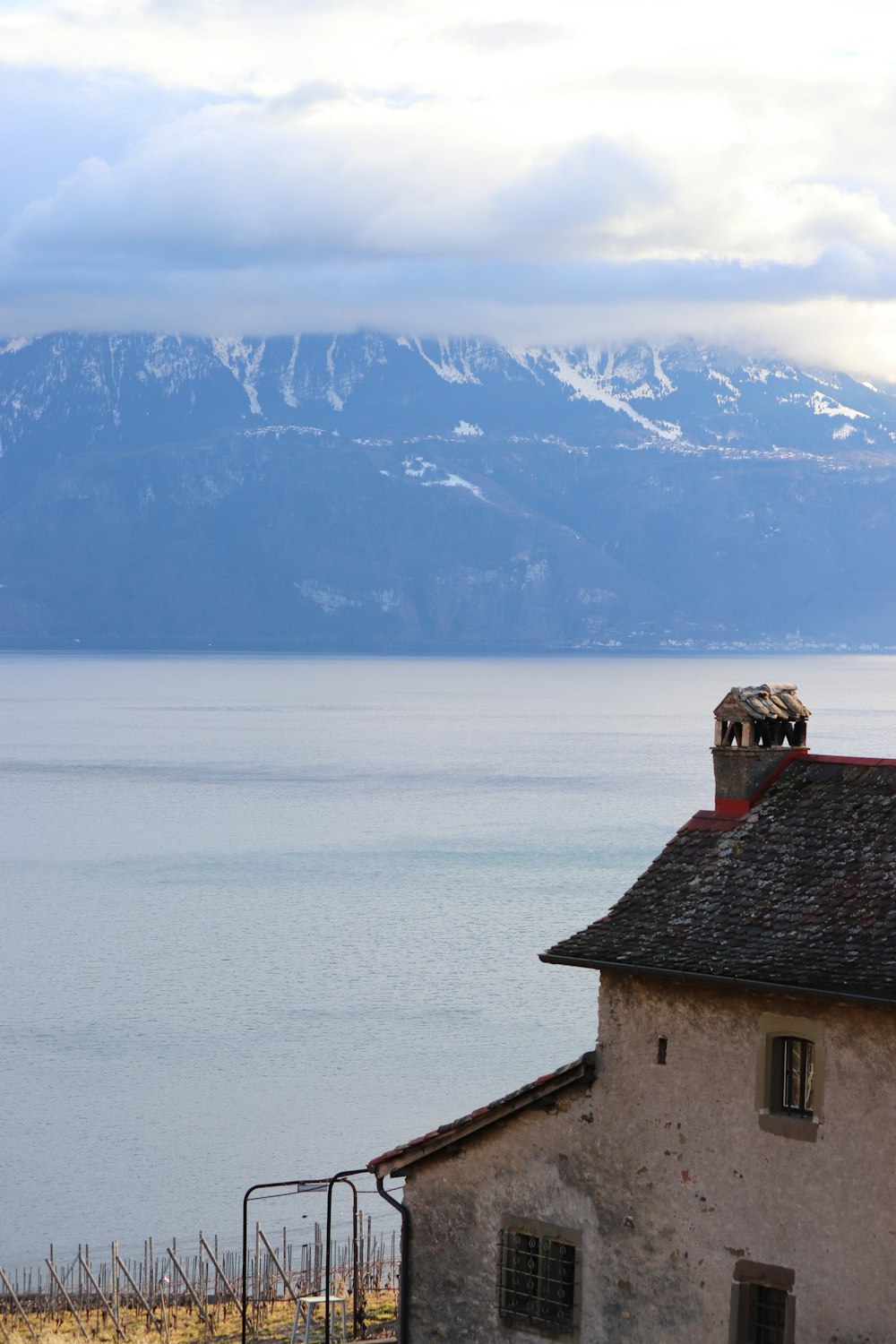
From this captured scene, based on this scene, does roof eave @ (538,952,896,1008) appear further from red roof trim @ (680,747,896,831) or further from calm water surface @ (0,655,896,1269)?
calm water surface @ (0,655,896,1269)

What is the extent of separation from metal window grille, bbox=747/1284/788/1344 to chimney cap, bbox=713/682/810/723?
840 cm

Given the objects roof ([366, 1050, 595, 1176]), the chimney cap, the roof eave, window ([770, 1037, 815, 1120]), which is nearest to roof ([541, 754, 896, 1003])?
the roof eave

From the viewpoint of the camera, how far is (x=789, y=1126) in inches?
1028

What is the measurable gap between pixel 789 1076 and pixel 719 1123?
1.25m

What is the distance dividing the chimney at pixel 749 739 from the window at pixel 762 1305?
21.9 feet

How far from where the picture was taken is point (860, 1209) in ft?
84.1

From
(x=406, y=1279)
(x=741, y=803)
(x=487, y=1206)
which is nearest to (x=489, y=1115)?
(x=487, y=1206)

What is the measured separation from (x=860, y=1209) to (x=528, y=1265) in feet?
17.3

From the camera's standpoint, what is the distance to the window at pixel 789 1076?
25.9 metres

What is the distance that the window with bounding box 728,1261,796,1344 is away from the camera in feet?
85.9

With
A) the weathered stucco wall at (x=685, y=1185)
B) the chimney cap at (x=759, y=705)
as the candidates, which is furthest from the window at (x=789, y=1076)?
the chimney cap at (x=759, y=705)

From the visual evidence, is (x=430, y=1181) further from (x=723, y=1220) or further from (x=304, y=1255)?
(x=304, y=1255)

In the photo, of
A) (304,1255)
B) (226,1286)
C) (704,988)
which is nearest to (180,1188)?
(304,1255)

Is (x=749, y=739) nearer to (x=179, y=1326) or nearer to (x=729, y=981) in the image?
(x=729, y=981)
